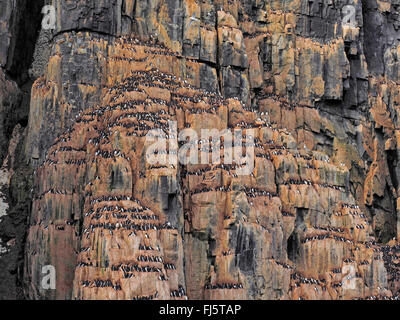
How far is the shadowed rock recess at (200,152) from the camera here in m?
69.9

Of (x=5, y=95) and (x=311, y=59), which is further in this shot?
(x=311, y=59)

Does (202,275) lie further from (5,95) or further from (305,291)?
(5,95)

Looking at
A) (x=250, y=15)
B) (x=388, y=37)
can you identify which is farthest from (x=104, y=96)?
(x=388, y=37)

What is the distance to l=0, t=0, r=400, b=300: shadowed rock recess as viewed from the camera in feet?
229

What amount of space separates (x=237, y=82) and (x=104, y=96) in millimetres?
16514

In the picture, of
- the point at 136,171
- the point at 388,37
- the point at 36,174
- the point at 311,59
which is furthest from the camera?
the point at 388,37

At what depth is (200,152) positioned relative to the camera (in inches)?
2960

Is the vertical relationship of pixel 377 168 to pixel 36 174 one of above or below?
above

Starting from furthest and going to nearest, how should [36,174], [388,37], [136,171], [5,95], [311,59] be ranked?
[388,37] → [311,59] → [5,95] → [36,174] → [136,171]
